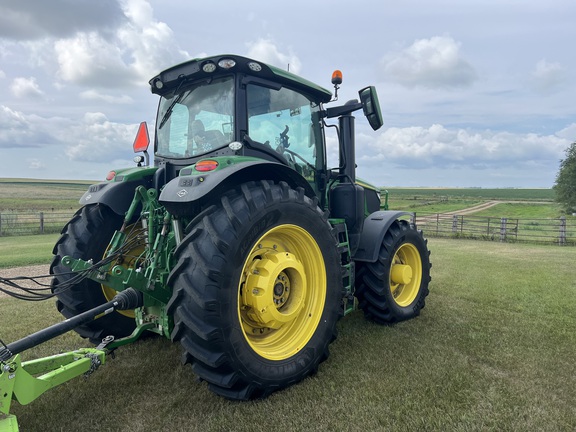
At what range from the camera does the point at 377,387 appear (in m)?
2.88

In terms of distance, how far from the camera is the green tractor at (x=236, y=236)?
8.45 feet

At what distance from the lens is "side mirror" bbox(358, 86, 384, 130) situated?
4078 millimetres

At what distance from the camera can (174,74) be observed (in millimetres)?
3568

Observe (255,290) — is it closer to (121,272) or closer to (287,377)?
(287,377)

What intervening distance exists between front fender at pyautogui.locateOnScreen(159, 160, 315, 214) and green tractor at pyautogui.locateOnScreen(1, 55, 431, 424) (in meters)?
0.01

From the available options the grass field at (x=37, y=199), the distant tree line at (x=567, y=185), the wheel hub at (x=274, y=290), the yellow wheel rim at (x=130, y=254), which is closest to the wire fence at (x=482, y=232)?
the grass field at (x=37, y=199)

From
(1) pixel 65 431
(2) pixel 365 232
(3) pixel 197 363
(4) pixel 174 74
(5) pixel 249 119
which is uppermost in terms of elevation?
(4) pixel 174 74

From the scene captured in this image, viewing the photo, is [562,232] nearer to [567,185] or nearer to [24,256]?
[24,256]

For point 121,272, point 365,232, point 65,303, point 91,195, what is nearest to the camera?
point 121,272

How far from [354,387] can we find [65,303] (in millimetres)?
2507

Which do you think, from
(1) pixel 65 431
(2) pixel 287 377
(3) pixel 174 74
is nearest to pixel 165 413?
(1) pixel 65 431

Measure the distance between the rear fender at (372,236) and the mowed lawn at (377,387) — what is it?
759 millimetres

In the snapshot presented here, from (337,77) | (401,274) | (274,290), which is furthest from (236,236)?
(401,274)

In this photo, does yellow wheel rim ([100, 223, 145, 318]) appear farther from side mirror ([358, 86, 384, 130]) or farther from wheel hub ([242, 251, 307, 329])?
side mirror ([358, 86, 384, 130])
